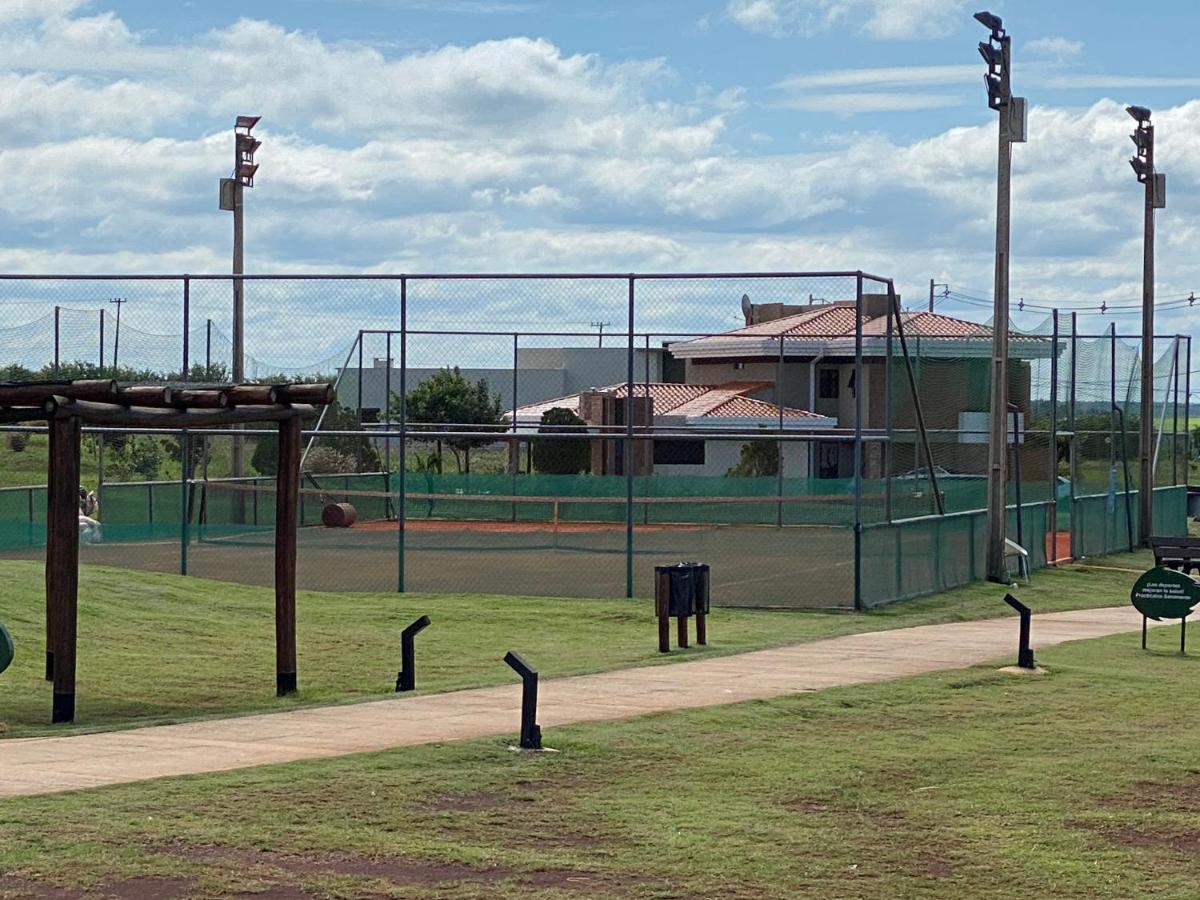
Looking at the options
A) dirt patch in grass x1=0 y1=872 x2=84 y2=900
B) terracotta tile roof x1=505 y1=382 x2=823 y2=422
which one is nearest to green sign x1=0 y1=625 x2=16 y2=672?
dirt patch in grass x1=0 y1=872 x2=84 y2=900

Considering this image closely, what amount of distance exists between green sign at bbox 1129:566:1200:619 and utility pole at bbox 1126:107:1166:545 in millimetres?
19290

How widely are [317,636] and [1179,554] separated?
13.9 m

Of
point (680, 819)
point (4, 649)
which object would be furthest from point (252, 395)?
point (680, 819)

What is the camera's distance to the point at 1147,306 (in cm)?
3838

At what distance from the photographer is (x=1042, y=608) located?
24.8 meters

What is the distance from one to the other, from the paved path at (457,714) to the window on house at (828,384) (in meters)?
32.5

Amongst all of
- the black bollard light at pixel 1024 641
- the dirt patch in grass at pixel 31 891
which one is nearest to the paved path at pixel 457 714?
the black bollard light at pixel 1024 641

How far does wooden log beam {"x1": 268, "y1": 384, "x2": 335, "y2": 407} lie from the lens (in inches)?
603

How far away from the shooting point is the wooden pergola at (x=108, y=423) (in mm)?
13992

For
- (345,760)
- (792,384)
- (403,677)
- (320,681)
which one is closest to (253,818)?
(345,760)

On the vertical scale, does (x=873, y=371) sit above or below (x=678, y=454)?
above

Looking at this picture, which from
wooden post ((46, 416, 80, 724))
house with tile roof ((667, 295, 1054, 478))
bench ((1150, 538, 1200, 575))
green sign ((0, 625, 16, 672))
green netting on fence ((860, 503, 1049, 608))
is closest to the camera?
green sign ((0, 625, 16, 672))

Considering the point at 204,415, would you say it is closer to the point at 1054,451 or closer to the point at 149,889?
the point at 149,889

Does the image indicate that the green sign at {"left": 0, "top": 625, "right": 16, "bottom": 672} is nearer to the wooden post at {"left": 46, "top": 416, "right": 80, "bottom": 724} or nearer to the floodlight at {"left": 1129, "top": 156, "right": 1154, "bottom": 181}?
the wooden post at {"left": 46, "top": 416, "right": 80, "bottom": 724}
